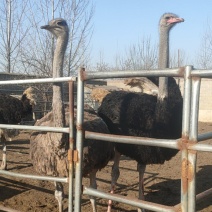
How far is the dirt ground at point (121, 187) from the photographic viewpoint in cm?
482

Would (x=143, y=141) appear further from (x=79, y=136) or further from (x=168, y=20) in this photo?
(x=168, y=20)

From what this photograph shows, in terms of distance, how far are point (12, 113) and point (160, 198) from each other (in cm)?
315

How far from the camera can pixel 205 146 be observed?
6.20 feet

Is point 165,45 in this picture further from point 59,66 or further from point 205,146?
point 205,146

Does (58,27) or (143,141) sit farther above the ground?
(58,27)

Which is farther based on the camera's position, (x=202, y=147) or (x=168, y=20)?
(x=168, y=20)

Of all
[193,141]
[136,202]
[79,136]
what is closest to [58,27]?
[79,136]

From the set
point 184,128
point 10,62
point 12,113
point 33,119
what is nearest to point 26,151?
point 12,113

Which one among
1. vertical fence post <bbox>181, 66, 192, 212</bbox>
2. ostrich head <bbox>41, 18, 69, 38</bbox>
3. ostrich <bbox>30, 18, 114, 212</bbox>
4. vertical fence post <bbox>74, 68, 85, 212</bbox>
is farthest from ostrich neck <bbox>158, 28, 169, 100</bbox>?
vertical fence post <bbox>181, 66, 192, 212</bbox>

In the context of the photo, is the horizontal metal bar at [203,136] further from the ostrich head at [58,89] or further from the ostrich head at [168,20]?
the ostrich head at [168,20]

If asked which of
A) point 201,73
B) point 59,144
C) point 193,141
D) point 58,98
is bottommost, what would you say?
point 59,144

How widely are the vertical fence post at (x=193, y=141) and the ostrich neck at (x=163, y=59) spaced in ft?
7.81

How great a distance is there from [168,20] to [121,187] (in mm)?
2473

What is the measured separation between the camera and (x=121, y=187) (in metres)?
5.69
